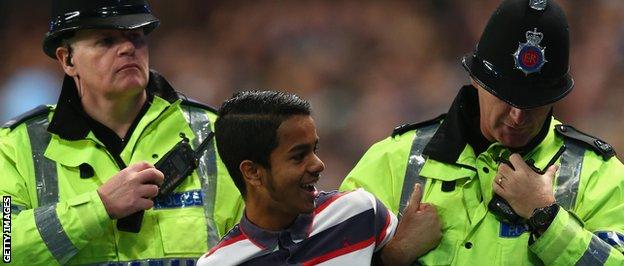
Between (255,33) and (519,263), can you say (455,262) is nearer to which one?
(519,263)

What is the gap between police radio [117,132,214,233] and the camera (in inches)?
133

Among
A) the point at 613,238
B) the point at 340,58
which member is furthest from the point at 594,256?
the point at 340,58

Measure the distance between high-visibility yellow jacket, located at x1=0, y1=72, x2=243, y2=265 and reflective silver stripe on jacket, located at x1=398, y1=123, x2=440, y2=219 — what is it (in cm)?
47

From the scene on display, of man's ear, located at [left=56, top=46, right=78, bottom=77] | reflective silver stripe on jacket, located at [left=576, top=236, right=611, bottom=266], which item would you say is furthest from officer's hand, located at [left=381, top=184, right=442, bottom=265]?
man's ear, located at [left=56, top=46, right=78, bottom=77]

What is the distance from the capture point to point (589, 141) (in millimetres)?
3221

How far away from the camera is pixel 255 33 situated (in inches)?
206

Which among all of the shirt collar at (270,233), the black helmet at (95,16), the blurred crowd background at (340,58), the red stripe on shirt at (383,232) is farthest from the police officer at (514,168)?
the blurred crowd background at (340,58)

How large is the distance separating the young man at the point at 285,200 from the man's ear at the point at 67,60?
28.2 inches

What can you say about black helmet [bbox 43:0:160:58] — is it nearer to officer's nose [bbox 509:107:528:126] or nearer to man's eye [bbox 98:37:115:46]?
man's eye [bbox 98:37:115:46]

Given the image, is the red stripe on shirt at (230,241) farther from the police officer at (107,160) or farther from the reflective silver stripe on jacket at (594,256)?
the reflective silver stripe on jacket at (594,256)

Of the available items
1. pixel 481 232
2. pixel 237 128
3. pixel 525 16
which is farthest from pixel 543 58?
pixel 237 128

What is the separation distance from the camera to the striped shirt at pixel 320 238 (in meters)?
2.98

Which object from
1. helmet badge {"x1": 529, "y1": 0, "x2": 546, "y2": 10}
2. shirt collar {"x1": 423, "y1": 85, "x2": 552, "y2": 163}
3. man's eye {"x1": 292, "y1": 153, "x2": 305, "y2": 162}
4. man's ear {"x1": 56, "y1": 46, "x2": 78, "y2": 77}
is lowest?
shirt collar {"x1": 423, "y1": 85, "x2": 552, "y2": 163}

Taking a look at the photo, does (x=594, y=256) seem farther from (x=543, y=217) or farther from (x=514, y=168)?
(x=514, y=168)
